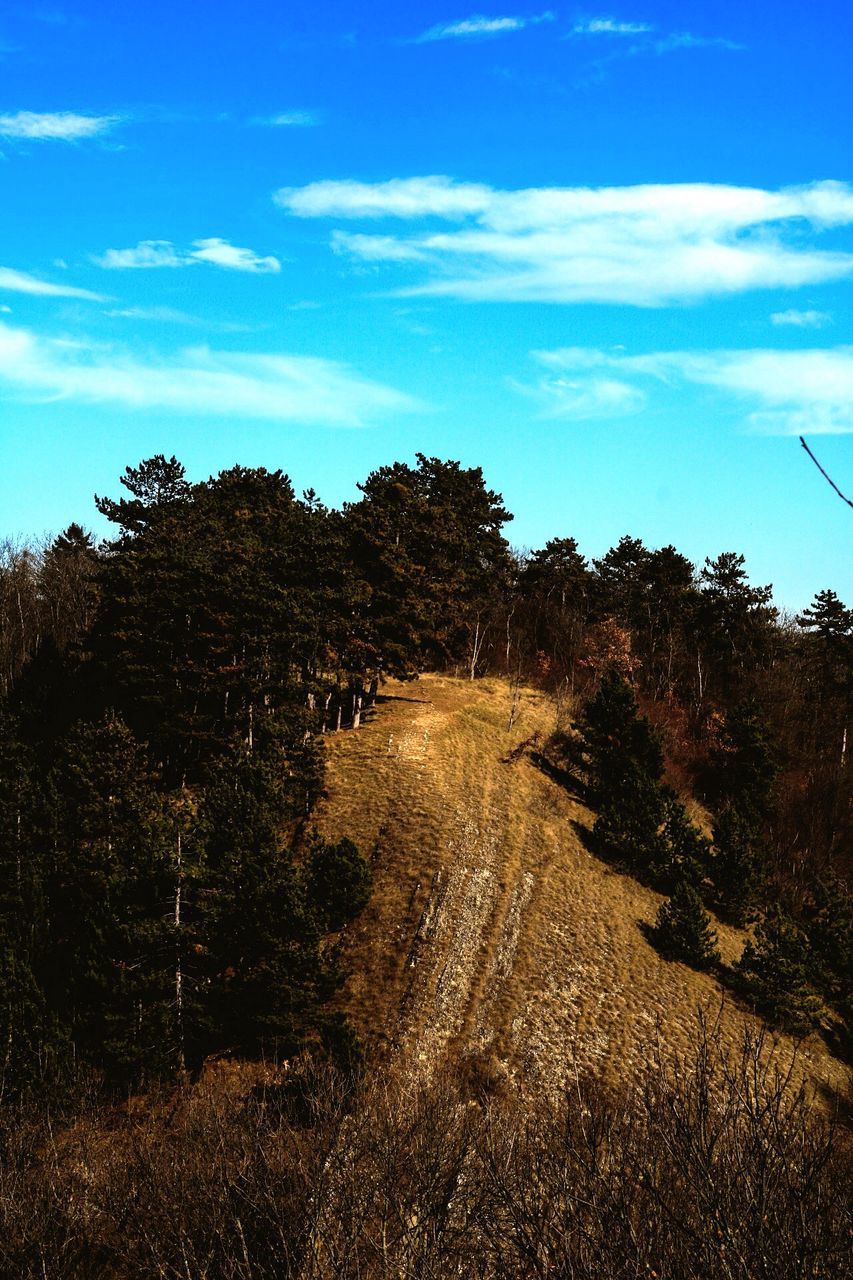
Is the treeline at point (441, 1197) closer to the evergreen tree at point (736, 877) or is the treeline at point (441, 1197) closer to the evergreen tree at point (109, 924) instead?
the evergreen tree at point (109, 924)

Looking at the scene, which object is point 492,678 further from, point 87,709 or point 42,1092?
point 42,1092

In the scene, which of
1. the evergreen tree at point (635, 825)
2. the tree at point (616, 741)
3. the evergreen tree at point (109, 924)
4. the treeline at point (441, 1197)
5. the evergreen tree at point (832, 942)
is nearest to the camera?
the treeline at point (441, 1197)

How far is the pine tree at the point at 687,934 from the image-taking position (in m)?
35.1

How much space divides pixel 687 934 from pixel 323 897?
52.0 ft

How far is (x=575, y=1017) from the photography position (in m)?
30.5

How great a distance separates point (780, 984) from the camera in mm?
33469

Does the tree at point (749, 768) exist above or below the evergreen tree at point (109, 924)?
above

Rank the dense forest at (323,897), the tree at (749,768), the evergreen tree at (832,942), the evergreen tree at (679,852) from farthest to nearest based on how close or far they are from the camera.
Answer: the tree at (749,768) → the evergreen tree at (679,852) → the evergreen tree at (832,942) → the dense forest at (323,897)

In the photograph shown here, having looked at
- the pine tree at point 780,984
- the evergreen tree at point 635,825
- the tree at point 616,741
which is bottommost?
the pine tree at point 780,984

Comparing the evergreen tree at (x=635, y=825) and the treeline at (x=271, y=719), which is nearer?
the treeline at (x=271, y=719)

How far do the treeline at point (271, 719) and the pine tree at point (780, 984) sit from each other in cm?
542

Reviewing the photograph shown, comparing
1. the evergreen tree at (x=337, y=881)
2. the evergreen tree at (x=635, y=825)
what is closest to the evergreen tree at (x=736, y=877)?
the evergreen tree at (x=635, y=825)

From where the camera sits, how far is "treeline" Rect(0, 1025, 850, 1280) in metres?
9.28

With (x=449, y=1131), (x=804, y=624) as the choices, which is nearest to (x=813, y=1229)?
(x=449, y=1131)
